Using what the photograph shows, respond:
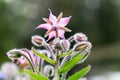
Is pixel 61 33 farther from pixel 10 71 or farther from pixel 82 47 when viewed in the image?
pixel 10 71

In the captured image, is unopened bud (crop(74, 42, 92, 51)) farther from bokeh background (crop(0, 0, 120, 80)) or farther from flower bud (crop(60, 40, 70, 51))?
bokeh background (crop(0, 0, 120, 80))

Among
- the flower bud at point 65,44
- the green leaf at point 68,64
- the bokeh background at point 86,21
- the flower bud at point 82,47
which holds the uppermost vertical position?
the bokeh background at point 86,21

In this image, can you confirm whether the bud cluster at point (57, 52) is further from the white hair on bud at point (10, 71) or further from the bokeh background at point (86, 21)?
the bokeh background at point (86, 21)

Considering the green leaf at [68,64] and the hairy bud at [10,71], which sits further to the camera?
the hairy bud at [10,71]

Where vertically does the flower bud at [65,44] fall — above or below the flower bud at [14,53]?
below

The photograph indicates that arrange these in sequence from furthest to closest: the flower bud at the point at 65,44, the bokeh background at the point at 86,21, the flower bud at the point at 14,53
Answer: the bokeh background at the point at 86,21 < the flower bud at the point at 14,53 < the flower bud at the point at 65,44

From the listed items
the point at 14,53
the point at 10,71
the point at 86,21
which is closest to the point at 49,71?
the point at 14,53

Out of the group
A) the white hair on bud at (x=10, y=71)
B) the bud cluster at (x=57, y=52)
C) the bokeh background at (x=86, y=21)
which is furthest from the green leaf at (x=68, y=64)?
the bokeh background at (x=86, y=21)

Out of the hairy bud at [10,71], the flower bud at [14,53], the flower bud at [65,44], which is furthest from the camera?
the hairy bud at [10,71]

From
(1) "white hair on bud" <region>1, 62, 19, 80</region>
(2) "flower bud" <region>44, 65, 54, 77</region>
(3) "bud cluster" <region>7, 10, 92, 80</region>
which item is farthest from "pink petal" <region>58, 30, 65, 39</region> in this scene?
(1) "white hair on bud" <region>1, 62, 19, 80</region>
